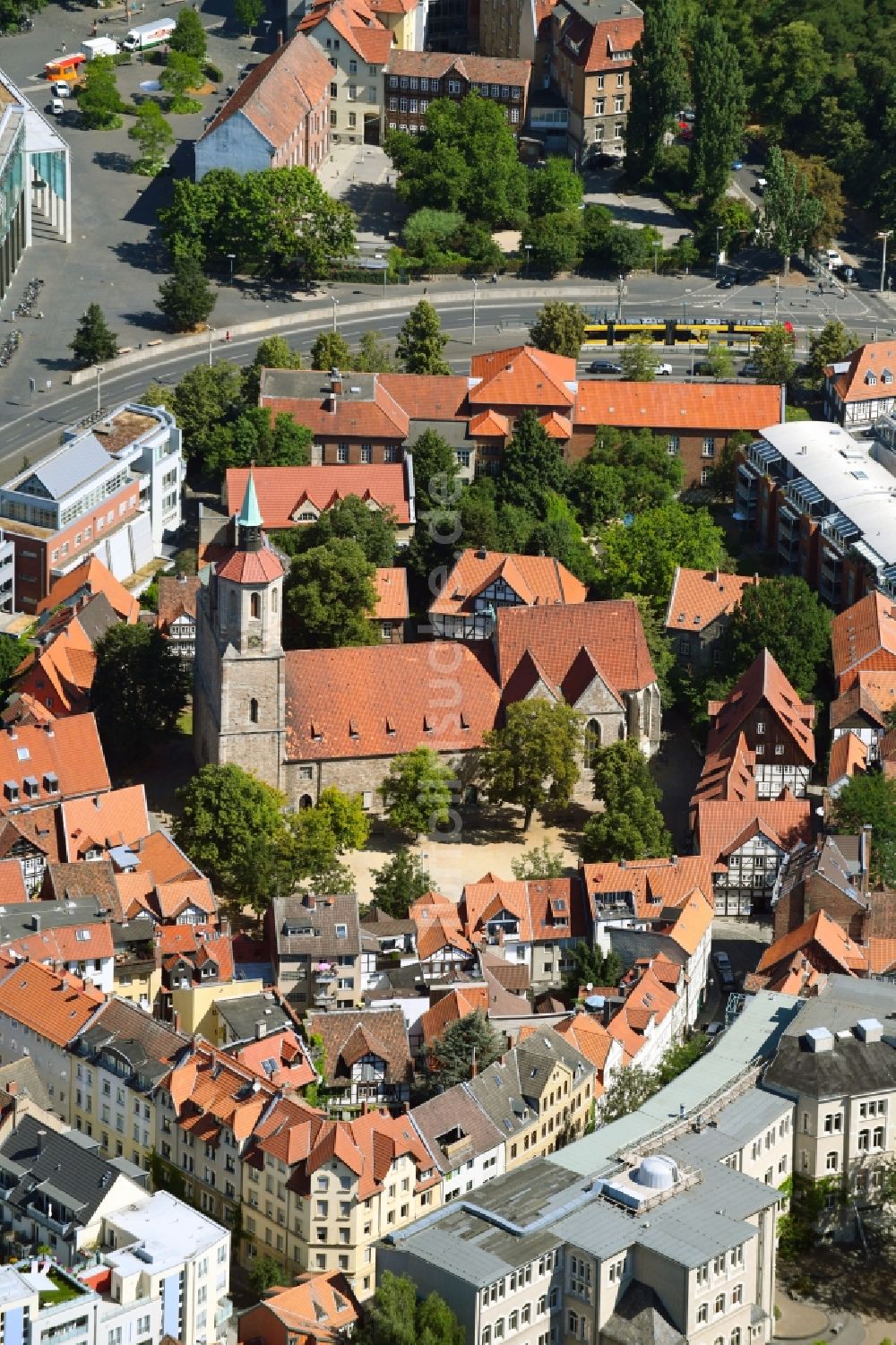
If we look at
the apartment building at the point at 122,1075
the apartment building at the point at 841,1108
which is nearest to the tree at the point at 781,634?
the apartment building at the point at 841,1108

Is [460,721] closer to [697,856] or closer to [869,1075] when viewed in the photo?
[697,856]

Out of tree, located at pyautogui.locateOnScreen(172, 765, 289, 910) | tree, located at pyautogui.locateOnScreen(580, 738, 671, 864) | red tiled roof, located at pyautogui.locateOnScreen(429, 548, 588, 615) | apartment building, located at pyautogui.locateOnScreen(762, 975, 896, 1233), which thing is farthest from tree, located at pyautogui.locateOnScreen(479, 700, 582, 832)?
apartment building, located at pyautogui.locateOnScreen(762, 975, 896, 1233)

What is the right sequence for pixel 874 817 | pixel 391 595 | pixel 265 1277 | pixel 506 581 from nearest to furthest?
pixel 265 1277 → pixel 874 817 → pixel 506 581 → pixel 391 595

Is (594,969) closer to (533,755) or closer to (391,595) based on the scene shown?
(533,755)

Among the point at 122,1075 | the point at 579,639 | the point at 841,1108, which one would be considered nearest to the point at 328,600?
the point at 579,639

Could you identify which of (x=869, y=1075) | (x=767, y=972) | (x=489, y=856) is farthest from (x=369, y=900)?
(x=869, y=1075)

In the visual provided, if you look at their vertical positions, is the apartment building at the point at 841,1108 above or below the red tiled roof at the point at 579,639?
below

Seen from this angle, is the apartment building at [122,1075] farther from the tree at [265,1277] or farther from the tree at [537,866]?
the tree at [537,866]
